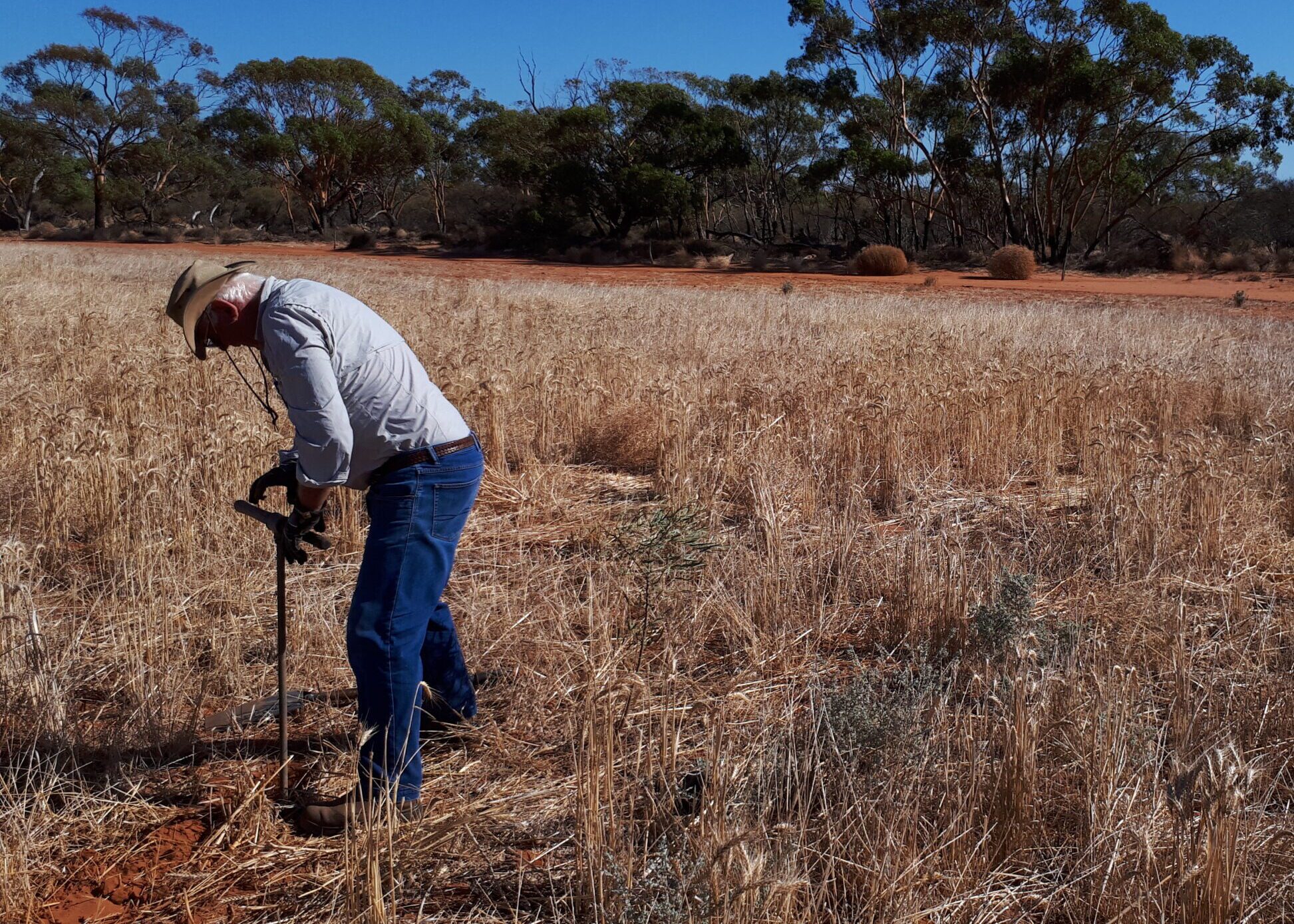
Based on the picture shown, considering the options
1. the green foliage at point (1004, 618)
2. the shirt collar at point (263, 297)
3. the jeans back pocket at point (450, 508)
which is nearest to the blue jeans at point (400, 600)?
the jeans back pocket at point (450, 508)

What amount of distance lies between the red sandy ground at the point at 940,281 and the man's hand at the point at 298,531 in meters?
17.1

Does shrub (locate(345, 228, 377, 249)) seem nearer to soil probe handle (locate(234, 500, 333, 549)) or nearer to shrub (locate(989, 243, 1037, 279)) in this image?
shrub (locate(989, 243, 1037, 279))

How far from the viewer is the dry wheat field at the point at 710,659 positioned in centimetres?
245

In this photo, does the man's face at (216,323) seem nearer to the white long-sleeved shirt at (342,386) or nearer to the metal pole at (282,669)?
the white long-sleeved shirt at (342,386)

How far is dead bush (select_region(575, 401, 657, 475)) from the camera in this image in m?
6.56

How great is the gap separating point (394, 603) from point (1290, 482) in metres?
5.14

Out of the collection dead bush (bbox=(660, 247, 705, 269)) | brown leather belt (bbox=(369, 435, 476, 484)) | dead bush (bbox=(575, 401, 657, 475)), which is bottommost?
dead bush (bbox=(575, 401, 657, 475))

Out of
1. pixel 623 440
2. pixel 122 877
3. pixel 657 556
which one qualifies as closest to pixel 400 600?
pixel 122 877

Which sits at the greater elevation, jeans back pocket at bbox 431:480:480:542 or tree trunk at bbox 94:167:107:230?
tree trunk at bbox 94:167:107:230

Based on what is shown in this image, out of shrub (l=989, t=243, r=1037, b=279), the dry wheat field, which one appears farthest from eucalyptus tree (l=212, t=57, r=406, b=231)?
the dry wheat field

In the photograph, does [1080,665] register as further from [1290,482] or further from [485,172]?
[485,172]

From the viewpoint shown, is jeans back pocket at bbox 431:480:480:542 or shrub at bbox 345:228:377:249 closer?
jeans back pocket at bbox 431:480:480:542

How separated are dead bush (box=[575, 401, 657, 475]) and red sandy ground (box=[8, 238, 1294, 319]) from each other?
13506 mm

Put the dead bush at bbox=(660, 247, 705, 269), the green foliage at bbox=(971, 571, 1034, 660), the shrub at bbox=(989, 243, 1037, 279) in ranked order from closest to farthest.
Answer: the green foliage at bbox=(971, 571, 1034, 660), the shrub at bbox=(989, 243, 1037, 279), the dead bush at bbox=(660, 247, 705, 269)
